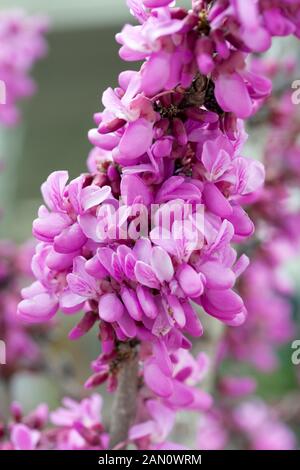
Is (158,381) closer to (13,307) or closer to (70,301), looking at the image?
(70,301)

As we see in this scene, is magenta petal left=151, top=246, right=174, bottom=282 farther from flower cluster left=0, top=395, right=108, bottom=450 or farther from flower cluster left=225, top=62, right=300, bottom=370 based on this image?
flower cluster left=225, top=62, right=300, bottom=370

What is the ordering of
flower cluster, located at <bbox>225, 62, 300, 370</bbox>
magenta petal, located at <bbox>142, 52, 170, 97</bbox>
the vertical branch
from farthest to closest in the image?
flower cluster, located at <bbox>225, 62, 300, 370</bbox>
the vertical branch
magenta petal, located at <bbox>142, 52, 170, 97</bbox>

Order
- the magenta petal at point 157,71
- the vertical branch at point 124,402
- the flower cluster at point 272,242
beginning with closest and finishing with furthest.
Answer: the magenta petal at point 157,71
the vertical branch at point 124,402
the flower cluster at point 272,242

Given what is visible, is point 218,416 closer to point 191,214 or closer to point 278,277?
point 278,277

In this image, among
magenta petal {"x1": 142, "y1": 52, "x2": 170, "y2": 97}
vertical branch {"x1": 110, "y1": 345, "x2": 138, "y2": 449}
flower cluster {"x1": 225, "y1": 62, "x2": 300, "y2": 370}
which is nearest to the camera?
magenta petal {"x1": 142, "y1": 52, "x2": 170, "y2": 97}

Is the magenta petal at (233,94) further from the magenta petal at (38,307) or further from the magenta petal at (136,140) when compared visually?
the magenta petal at (38,307)

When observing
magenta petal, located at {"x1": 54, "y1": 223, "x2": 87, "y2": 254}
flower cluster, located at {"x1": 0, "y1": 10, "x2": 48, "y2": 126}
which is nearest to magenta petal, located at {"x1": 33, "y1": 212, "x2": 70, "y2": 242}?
magenta petal, located at {"x1": 54, "y1": 223, "x2": 87, "y2": 254}

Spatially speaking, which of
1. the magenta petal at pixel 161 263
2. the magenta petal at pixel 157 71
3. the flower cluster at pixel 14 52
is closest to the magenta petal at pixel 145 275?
the magenta petal at pixel 161 263
